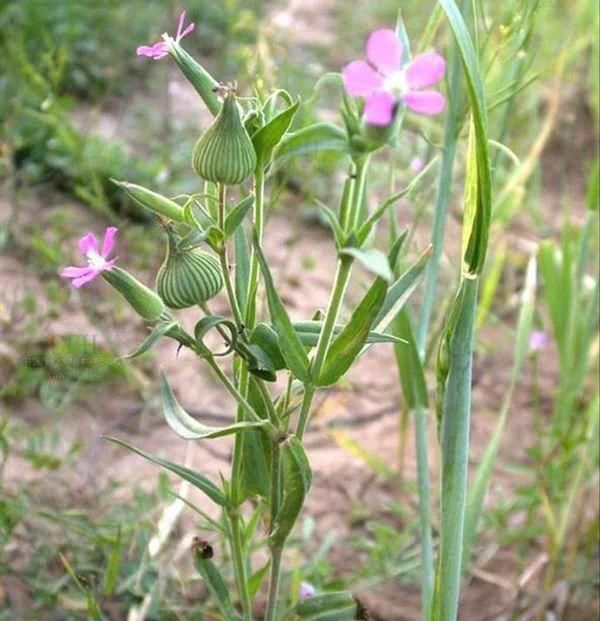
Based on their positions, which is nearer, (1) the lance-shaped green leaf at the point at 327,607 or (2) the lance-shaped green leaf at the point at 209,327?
(2) the lance-shaped green leaf at the point at 209,327

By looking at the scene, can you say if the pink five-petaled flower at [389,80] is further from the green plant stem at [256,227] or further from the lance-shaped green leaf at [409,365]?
the lance-shaped green leaf at [409,365]

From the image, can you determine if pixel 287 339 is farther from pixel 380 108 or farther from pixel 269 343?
pixel 380 108

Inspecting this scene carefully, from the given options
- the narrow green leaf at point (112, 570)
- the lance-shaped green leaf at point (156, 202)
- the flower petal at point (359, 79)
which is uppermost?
the lance-shaped green leaf at point (156, 202)

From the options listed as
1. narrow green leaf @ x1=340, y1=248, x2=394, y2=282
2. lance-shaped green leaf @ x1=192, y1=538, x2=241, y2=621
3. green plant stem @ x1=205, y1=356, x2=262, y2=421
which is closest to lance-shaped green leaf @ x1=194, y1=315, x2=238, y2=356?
green plant stem @ x1=205, y1=356, x2=262, y2=421

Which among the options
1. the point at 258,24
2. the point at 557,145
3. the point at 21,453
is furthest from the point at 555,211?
the point at 21,453

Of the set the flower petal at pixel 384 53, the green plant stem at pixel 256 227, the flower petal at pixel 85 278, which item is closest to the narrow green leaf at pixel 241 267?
the green plant stem at pixel 256 227

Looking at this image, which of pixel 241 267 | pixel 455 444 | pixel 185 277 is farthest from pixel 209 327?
pixel 455 444
